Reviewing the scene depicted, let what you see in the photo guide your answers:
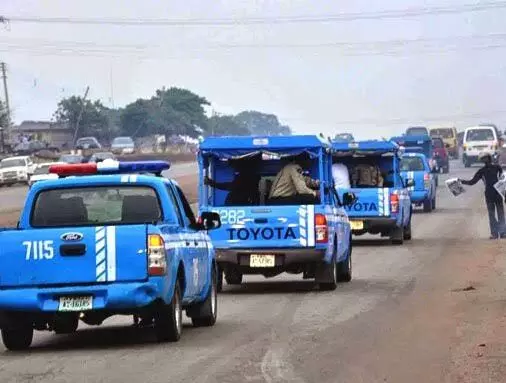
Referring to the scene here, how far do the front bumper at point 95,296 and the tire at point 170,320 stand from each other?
0.34m

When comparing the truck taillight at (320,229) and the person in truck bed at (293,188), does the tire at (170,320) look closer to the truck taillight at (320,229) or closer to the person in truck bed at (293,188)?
the truck taillight at (320,229)

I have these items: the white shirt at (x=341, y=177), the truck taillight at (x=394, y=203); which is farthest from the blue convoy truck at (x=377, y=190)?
the white shirt at (x=341, y=177)

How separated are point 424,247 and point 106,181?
17197 millimetres

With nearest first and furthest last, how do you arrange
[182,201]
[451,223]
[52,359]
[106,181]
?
[52,359], [106,181], [182,201], [451,223]

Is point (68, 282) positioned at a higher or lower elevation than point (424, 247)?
higher

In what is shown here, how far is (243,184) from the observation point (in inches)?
898

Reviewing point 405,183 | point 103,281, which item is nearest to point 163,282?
point 103,281

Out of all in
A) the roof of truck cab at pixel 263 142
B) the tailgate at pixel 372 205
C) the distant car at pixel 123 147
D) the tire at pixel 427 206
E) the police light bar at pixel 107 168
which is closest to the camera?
the police light bar at pixel 107 168

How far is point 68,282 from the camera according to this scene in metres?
13.8

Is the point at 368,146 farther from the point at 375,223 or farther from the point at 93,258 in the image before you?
the point at 93,258

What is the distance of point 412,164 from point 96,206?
30.8m

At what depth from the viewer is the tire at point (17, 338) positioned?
Result: 46.9ft

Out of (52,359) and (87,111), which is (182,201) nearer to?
(52,359)

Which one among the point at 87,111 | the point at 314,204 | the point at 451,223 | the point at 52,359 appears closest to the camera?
the point at 52,359
